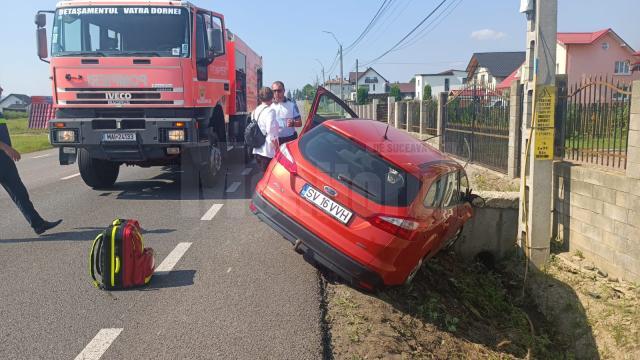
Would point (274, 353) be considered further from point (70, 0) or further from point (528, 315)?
point (70, 0)

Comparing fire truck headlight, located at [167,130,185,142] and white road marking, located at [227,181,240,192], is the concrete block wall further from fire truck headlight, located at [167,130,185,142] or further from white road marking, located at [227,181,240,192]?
white road marking, located at [227,181,240,192]

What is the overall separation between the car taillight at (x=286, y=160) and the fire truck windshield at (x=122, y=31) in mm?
4418

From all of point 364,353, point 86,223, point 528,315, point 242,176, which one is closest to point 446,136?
point 242,176

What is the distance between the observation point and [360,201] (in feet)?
14.0

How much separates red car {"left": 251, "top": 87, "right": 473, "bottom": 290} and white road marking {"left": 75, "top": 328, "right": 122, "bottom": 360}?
5.22 ft

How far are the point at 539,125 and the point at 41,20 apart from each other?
7.93m

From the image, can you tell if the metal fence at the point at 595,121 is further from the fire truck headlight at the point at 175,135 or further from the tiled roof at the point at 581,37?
the tiled roof at the point at 581,37

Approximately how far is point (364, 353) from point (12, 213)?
21.6 feet

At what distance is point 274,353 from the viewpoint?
11.9 feet

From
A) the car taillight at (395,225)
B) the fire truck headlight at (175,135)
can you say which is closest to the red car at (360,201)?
the car taillight at (395,225)

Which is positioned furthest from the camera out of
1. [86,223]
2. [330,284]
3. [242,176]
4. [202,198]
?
[242,176]

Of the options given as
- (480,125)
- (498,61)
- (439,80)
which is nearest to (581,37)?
(498,61)

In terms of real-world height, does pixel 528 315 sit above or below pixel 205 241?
below

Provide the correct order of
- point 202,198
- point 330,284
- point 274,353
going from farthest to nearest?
point 202,198 < point 330,284 < point 274,353
